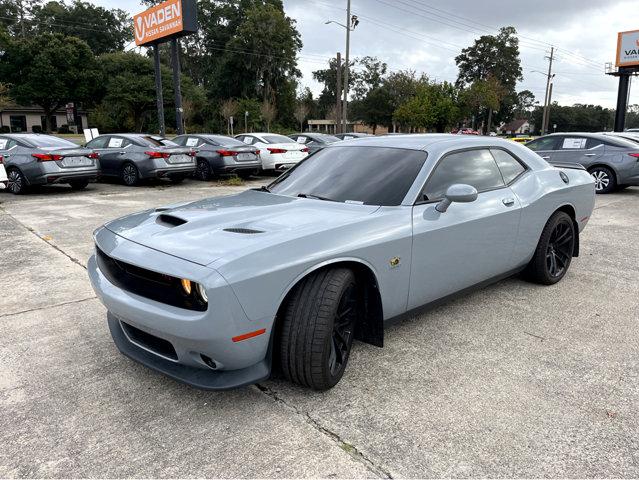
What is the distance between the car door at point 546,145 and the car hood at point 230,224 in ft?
33.6

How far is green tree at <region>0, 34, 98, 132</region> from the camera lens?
49.6 meters

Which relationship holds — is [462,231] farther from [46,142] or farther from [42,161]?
[46,142]

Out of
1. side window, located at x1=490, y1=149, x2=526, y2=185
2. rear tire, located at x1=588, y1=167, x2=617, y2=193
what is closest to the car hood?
side window, located at x1=490, y1=149, x2=526, y2=185

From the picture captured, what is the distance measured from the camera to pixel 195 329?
2.31m

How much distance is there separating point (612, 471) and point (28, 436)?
277 centimetres

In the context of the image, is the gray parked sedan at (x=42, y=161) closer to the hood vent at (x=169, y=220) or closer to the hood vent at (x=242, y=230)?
the hood vent at (x=169, y=220)

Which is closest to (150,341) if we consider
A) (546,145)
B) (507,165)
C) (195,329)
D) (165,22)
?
(195,329)

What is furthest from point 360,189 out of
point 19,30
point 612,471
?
point 19,30

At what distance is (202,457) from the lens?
2234 mm

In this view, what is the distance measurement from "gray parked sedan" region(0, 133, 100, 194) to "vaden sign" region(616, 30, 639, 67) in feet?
112

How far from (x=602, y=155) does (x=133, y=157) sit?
11408 mm

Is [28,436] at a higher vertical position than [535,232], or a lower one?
lower

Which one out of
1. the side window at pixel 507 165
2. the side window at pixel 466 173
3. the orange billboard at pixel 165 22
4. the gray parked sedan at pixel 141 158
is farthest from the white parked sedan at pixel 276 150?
the side window at pixel 466 173

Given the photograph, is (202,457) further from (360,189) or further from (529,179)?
(529,179)
